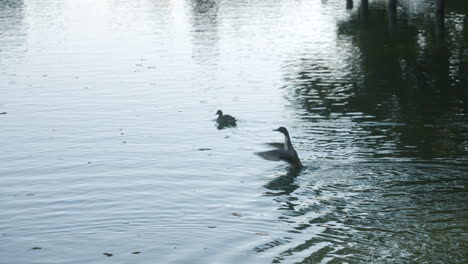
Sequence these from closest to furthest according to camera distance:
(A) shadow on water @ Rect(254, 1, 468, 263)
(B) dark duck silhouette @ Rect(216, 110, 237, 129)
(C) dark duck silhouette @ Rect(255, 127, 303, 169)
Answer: (A) shadow on water @ Rect(254, 1, 468, 263) < (C) dark duck silhouette @ Rect(255, 127, 303, 169) < (B) dark duck silhouette @ Rect(216, 110, 237, 129)

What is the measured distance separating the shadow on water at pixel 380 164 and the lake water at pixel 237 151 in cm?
5

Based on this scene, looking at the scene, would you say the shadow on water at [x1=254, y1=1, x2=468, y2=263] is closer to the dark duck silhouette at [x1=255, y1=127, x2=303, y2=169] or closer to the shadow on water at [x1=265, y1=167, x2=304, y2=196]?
the shadow on water at [x1=265, y1=167, x2=304, y2=196]

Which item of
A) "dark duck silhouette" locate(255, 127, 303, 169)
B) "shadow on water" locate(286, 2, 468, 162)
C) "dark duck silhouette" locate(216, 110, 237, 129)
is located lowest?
"shadow on water" locate(286, 2, 468, 162)

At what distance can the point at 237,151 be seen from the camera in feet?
62.4

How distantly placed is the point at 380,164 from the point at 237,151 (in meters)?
3.94

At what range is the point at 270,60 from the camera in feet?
115

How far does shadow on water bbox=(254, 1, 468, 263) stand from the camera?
1213cm

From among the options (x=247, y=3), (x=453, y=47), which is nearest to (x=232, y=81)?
(x=453, y=47)

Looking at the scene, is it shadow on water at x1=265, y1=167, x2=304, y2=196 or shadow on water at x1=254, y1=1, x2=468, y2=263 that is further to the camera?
shadow on water at x1=265, y1=167, x2=304, y2=196

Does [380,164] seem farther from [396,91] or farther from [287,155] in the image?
[396,91]

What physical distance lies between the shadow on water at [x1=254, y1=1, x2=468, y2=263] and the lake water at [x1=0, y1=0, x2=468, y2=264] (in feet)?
0.17

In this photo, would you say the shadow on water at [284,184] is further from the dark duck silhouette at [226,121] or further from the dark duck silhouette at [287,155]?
the dark duck silhouette at [226,121]

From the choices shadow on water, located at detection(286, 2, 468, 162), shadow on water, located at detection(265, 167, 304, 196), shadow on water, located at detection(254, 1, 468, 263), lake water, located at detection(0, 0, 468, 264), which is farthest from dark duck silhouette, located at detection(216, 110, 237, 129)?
shadow on water, located at detection(265, 167, 304, 196)

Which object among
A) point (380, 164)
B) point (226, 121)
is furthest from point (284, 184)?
point (226, 121)
